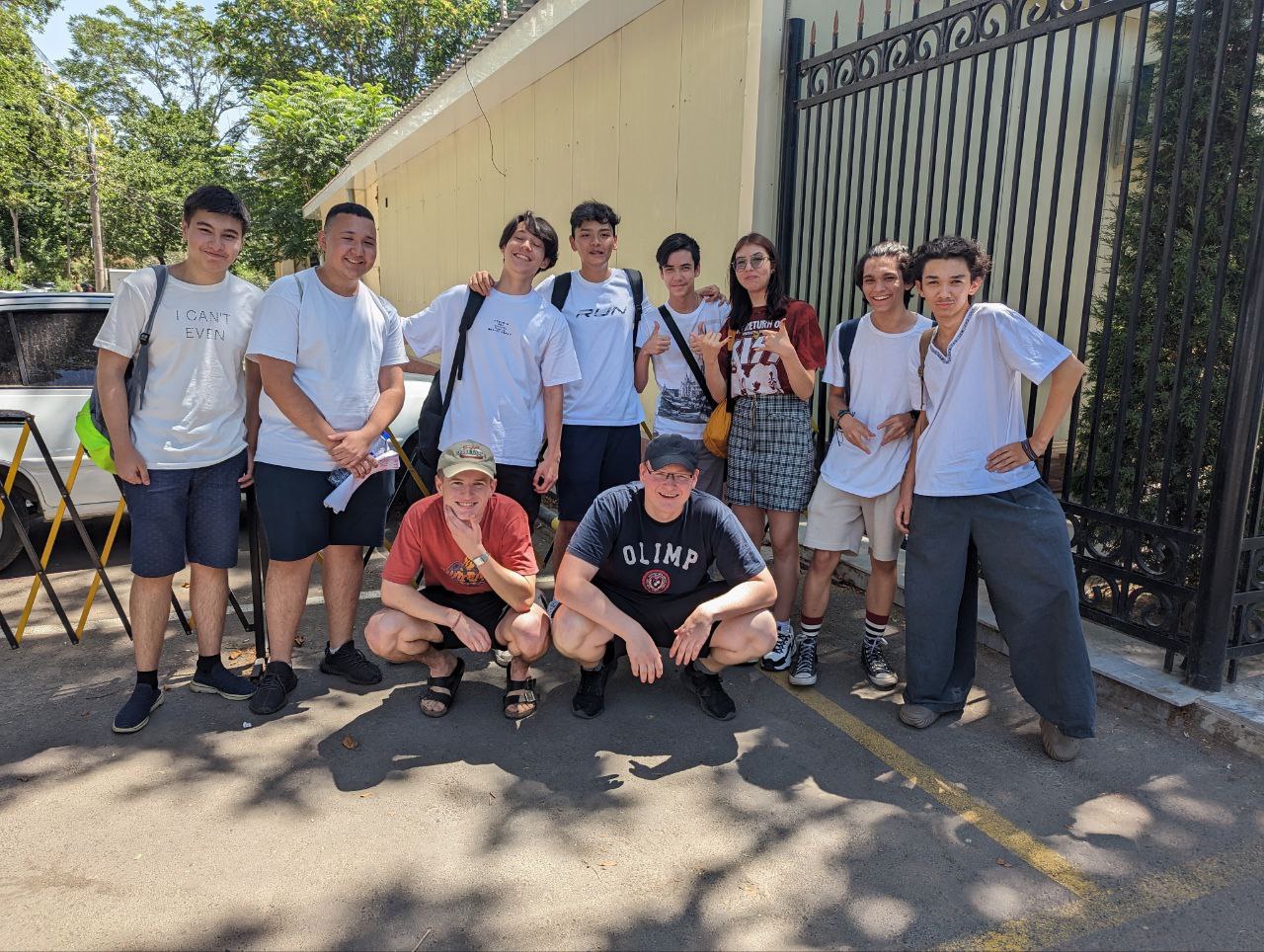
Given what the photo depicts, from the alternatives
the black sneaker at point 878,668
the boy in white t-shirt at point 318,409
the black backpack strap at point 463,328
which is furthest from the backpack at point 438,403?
the black sneaker at point 878,668

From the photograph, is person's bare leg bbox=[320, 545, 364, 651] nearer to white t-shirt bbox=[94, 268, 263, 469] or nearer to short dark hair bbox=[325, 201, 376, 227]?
white t-shirt bbox=[94, 268, 263, 469]

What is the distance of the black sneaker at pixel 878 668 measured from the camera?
3.80 meters

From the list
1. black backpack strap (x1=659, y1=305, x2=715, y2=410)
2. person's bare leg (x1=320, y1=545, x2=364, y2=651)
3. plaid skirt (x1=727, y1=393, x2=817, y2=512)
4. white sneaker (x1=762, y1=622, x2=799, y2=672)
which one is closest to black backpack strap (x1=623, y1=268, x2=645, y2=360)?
black backpack strap (x1=659, y1=305, x2=715, y2=410)

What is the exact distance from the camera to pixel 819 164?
556cm

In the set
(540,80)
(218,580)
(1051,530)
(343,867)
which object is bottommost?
(343,867)

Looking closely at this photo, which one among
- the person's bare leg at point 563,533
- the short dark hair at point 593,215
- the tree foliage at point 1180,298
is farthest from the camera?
the person's bare leg at point 563,533

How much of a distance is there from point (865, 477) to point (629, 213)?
4.56 metres

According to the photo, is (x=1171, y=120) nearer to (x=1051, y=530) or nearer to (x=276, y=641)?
(x=1051, y=530)

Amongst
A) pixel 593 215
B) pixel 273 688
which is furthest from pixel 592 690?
pixel 593 215

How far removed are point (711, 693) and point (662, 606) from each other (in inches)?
16.6

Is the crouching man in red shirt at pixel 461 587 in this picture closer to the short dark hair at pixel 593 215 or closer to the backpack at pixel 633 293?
the backpack at pixel 633 293

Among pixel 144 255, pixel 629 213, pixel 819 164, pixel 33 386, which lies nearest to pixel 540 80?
pixel 629 213

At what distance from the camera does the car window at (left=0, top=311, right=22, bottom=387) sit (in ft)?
16.7

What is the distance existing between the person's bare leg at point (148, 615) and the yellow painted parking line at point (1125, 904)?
3.00m
